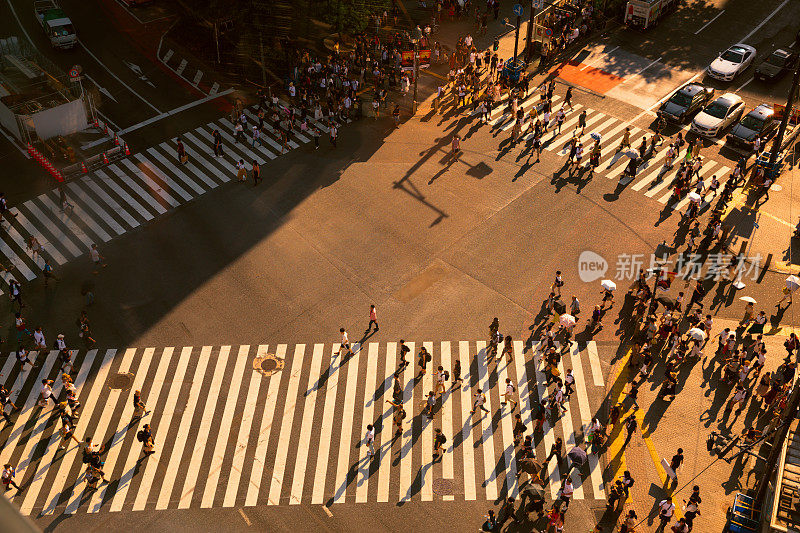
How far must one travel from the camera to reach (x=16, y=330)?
39188 millimetres

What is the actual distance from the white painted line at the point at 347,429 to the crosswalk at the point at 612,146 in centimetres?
2199

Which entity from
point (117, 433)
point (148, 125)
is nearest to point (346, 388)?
point (117, 433)

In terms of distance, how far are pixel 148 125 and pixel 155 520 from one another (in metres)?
31.2

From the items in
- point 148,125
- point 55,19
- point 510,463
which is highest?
point 55,19

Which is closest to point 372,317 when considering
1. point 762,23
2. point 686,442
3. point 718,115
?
point 686,442

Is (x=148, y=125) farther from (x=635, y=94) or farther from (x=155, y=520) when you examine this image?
(x=635, y=94)

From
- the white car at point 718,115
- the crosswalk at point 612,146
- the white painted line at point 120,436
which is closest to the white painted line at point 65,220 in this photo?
the white painted line at point 120,436

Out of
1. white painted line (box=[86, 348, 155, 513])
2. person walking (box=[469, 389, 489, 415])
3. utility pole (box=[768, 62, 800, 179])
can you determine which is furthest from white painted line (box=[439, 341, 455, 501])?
utility pole (box=[768, 62, 800, 179])

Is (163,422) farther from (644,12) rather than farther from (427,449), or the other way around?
(644,12)

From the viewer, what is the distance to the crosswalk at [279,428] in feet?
106

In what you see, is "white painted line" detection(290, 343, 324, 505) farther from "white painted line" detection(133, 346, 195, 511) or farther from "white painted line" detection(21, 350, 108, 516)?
"white painted line" detection(21, 350, 108, 516)

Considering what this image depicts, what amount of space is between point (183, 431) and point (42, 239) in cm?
1737

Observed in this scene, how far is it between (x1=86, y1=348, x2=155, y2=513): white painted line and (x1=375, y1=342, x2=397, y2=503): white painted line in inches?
420

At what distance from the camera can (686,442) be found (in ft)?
113
